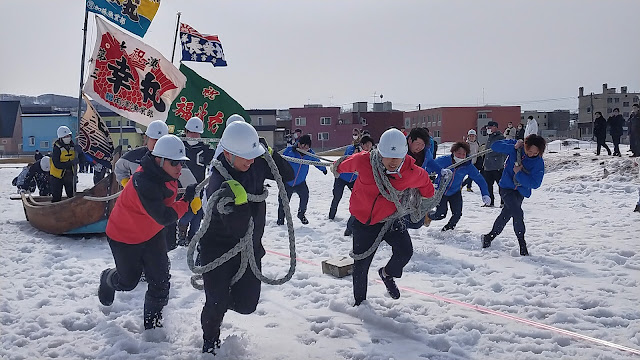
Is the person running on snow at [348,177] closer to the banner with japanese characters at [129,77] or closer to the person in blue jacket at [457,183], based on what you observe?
the person in blue jacket at [457,183]

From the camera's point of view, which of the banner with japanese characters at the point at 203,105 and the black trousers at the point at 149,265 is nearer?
the black trousers at the point at 149,265

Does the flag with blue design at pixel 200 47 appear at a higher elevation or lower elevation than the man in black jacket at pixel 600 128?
higher

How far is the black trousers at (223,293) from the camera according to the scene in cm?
336

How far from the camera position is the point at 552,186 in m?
14.2

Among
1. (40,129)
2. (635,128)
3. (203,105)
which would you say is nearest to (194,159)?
(203,105)

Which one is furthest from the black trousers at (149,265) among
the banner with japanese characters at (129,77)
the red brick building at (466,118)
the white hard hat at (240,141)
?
the red brick building at (466,118)

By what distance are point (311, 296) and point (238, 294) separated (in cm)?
143

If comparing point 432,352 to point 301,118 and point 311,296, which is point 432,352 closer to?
point 311,296

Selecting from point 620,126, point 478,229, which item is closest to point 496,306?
point 478,229

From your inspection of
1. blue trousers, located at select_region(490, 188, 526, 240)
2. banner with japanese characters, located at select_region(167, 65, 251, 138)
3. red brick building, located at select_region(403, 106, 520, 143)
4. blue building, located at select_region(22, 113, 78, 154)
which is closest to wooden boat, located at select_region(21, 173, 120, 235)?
banner with japanese characters, located at select_region(167, 65, 251, 138)

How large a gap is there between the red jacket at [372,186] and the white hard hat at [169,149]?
145 centimetres

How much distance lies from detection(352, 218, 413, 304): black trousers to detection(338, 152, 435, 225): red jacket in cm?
10

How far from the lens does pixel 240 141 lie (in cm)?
323

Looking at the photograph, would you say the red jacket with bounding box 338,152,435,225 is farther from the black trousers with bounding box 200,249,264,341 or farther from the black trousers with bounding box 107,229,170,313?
the black trousers with bounding box 107,229,170,313
